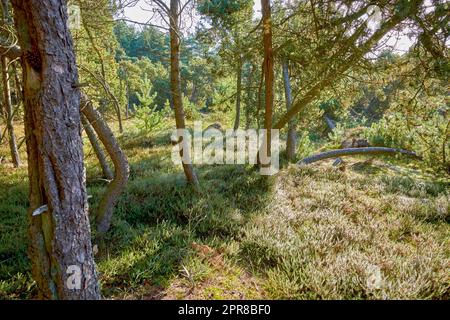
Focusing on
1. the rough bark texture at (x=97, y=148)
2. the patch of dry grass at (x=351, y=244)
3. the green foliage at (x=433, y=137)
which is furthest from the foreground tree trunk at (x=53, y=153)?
the green foliage at (x=433, y=137)

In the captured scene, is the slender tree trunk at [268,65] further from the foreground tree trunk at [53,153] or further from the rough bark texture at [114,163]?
the foreground tree trunk at [53,153]

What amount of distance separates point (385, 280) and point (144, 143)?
507 inches

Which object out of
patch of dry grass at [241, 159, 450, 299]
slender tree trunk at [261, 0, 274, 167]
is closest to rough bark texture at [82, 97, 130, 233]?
patch of dry grass at [241, 159, 450, 299]

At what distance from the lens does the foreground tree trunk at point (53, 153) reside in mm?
2029

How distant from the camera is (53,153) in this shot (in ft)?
7.04

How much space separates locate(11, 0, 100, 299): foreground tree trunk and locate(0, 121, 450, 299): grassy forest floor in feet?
3.21

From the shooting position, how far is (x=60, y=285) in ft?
7.45

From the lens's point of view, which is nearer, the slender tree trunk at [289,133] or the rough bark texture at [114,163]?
the rough bark texture at [114,163]

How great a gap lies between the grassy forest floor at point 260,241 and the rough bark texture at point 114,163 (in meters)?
0.30

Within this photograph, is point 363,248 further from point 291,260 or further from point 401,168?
point 401,168

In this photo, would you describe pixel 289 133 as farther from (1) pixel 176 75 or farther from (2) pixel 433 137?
(1) pixel 176 75

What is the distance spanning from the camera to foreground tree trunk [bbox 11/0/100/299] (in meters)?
2.03

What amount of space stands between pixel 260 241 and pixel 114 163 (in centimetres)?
274

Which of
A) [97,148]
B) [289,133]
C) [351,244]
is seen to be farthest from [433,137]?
[97,148]
